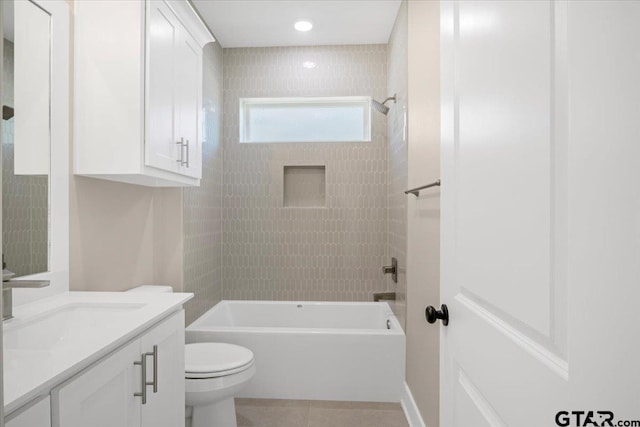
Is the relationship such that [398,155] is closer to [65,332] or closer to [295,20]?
[295,20]

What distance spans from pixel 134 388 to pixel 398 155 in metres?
2.27

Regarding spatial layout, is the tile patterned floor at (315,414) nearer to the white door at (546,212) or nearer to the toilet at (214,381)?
the toilet at (214,381)

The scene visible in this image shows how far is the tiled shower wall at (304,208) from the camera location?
3.52 metres

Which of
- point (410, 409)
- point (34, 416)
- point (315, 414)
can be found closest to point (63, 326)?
point (34, 416)

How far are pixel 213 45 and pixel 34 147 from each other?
2.02 meters

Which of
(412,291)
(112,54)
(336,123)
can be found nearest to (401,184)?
(412,291)

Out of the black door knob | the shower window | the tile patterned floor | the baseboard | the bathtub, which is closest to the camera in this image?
the black door knob

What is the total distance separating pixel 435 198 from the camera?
1938 millimetres

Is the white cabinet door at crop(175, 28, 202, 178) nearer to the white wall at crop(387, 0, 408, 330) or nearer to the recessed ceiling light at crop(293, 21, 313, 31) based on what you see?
the recessed ceiling light at crop(293, 21, 313, 31)

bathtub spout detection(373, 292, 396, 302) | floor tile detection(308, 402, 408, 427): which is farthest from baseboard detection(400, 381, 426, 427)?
bathtub spout detection(373, 292, 396, 302)

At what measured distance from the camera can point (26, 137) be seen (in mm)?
1593

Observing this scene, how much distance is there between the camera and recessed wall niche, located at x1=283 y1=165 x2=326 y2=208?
11.8 feet

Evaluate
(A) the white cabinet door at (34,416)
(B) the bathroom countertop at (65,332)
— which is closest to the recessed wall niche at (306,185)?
(B) the bathroom countertop at (65,332)

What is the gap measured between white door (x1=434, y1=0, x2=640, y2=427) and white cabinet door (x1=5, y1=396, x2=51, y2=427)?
968 mm
